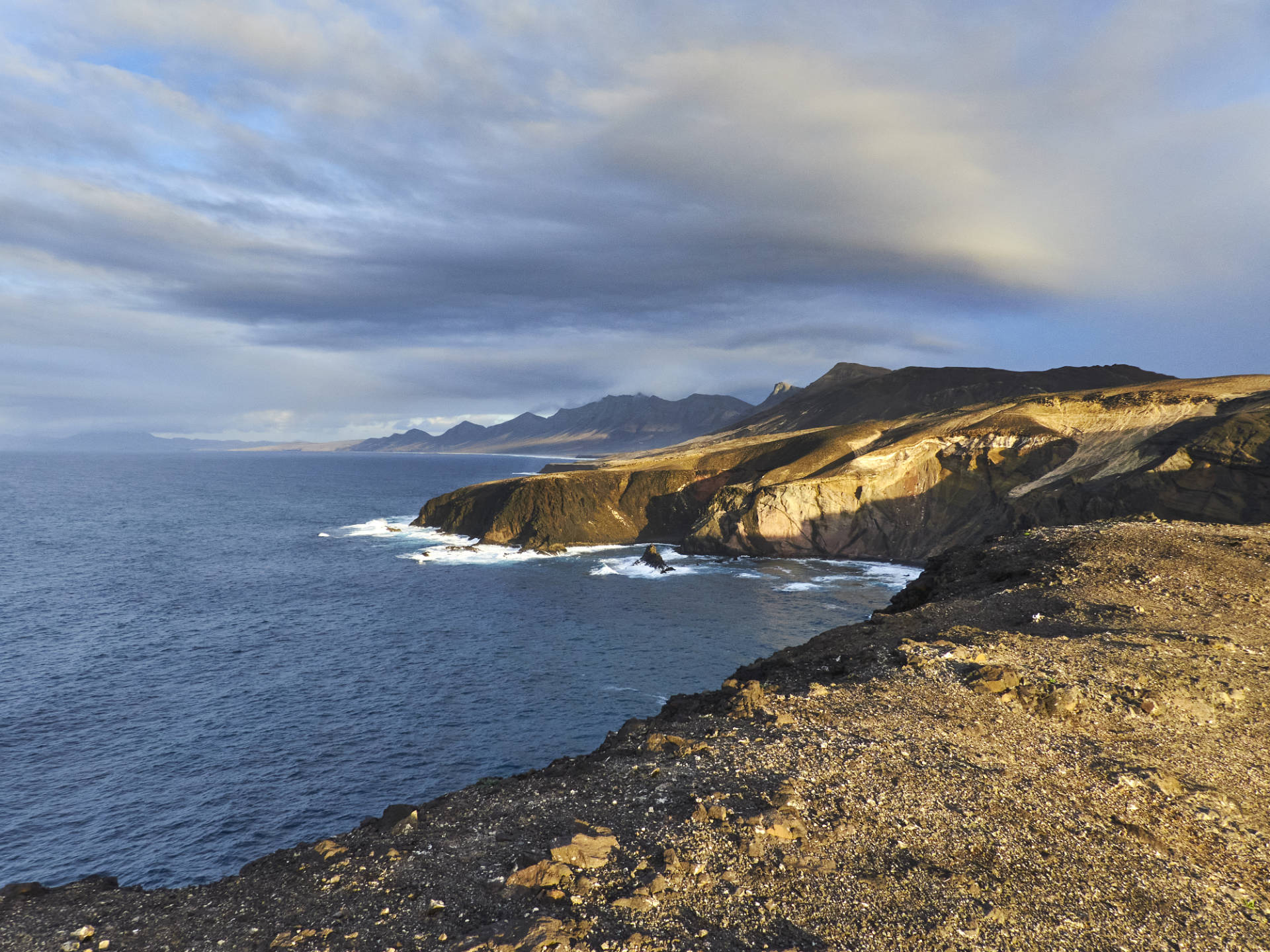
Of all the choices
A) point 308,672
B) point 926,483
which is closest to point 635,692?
point 308,672

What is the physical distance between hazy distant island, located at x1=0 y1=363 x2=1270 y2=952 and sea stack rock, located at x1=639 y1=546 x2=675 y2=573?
46454 mm

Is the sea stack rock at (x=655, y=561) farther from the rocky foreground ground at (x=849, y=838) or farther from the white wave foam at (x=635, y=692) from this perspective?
the rocky foreground ground at (x=849, y=838)

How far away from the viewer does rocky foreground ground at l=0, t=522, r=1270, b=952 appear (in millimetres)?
11742

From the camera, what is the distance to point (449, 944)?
11500 mm

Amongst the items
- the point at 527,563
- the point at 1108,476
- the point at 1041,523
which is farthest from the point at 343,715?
the point at 1108,476

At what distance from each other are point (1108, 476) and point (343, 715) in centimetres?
7141

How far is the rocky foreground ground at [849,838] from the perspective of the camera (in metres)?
11.7

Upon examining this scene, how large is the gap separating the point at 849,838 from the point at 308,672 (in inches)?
1694

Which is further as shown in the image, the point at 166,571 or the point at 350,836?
the point at 166,571

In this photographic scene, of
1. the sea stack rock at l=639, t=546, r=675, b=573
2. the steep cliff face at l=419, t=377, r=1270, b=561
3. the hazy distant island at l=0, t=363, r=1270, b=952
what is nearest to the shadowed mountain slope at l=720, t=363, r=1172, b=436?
the steep cliff face at l=419, t=377, r=1270, b=561

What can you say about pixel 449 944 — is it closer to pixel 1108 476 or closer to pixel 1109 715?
pixel 1109 715

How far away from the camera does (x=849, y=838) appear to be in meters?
13.8

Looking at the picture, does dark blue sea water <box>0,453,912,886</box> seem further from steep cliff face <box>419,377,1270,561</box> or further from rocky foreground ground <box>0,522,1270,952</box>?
rocky foreground ground <box>0,522,1270,952</box>

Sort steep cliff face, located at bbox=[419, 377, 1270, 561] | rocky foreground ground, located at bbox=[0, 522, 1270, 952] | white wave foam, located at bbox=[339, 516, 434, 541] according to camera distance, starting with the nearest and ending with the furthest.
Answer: rocky foreground ground, located at bbox=[0, 522, 1270, 952] → steep cliff face, located at bbox=[419, 377, 1270, 561] → white wave foam, located at bbox=[339, 516, 434, 541]
